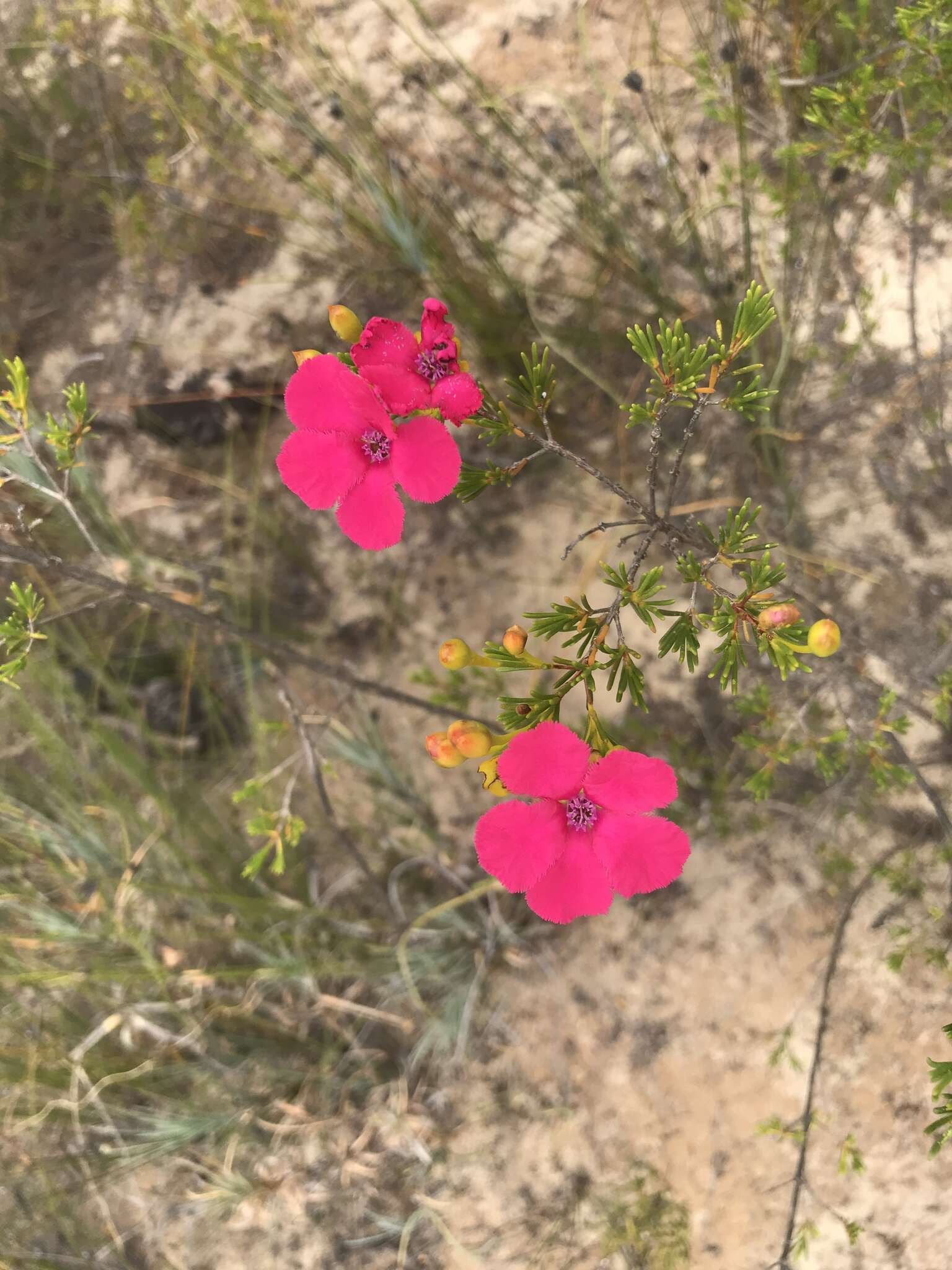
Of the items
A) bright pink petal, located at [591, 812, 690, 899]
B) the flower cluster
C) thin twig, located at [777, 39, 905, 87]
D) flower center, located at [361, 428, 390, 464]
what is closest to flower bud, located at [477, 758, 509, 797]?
bright pink petal, located at [591, 812, 690, 899]

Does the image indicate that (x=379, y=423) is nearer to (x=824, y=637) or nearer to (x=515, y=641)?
(x=515, y=641)

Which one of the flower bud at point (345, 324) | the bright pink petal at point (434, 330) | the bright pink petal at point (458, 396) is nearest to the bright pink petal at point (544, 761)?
the bright pink petal at point (458, 396)

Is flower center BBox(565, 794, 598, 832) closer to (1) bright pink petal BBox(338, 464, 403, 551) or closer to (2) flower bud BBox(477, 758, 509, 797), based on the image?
(2) flower bud BBox(477, 758, 509, 797)

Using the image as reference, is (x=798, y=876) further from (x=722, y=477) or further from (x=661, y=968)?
(x=722, y=477)

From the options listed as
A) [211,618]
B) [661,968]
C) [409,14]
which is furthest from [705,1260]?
[409,14]

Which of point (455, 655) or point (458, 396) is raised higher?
point (458, 396)

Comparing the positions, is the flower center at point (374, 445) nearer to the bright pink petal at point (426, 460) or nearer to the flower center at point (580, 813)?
the bright pink petal at point (426, 460)

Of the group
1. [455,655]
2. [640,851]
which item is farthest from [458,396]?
[640,851]
